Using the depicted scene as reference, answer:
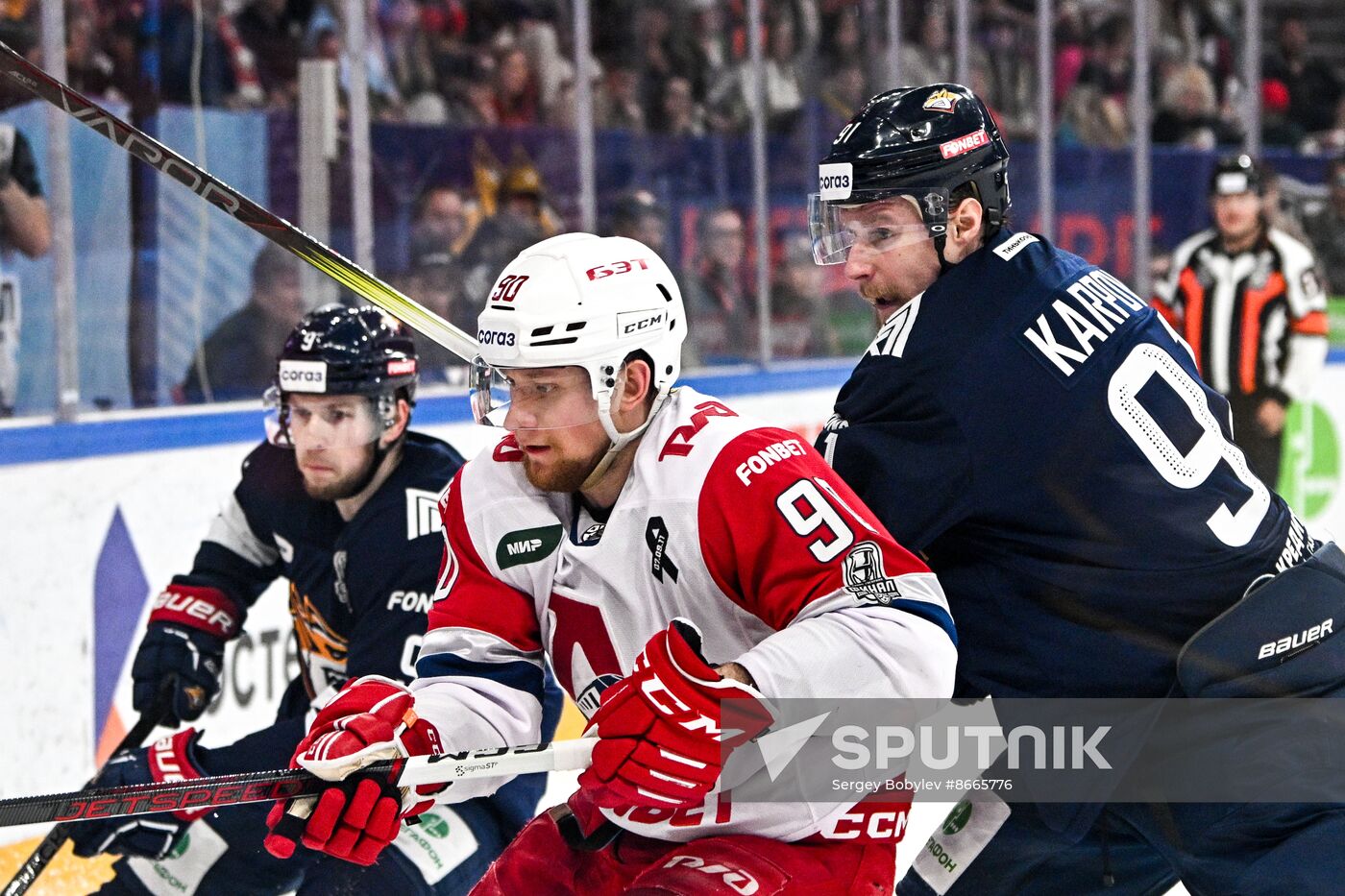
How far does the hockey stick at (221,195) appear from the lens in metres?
2.66

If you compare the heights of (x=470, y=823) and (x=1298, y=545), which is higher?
(x=1298, y=545)

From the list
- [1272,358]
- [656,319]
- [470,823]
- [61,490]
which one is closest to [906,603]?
[656,319]

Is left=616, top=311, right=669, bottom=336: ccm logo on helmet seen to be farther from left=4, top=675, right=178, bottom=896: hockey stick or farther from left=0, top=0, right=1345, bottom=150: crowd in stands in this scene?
left=0, top=0, right=1345, bottom=150: crowd in stands

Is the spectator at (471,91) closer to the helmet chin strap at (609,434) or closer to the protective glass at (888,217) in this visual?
the protective glass at (888,217)

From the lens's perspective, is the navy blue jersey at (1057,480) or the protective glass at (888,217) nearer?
the navy blue jersey at (1057,480)

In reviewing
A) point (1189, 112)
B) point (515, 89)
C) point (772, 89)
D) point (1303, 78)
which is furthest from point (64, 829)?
point (1303, 78)

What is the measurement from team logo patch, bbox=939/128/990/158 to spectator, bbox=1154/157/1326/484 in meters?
3.87

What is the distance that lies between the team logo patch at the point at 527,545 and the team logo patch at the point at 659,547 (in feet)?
0.50

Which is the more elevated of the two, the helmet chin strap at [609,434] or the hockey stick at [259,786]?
the helmet chin strap at [609,434]

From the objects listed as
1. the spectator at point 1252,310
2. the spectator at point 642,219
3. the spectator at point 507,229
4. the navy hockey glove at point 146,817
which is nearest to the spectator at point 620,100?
the spectator at point 642,219

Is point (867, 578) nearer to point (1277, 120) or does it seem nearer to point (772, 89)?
point (772, 89)

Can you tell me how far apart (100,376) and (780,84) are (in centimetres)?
279

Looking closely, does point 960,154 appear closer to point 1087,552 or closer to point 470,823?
point 1087,552

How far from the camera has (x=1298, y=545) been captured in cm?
238
